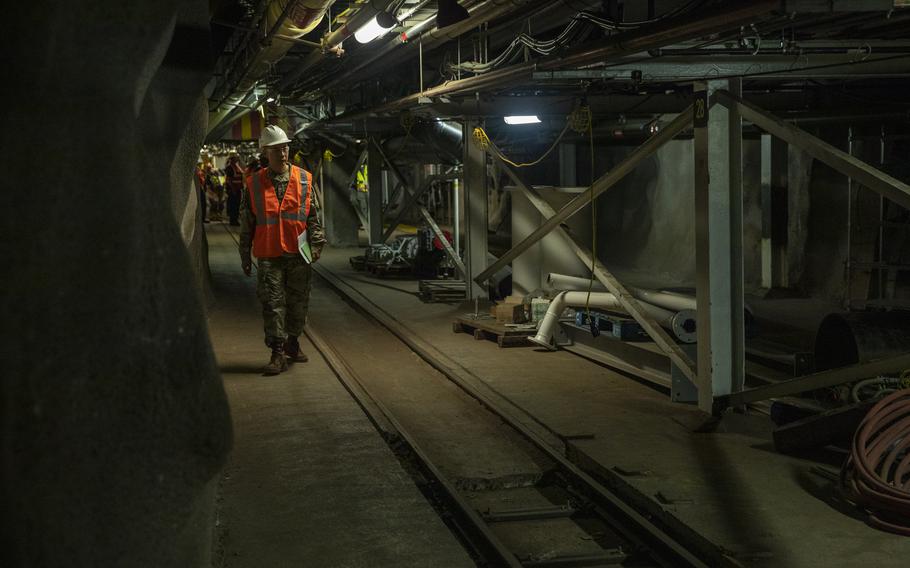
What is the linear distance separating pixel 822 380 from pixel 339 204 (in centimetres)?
1798

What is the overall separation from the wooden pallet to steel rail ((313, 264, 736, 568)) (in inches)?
28.0

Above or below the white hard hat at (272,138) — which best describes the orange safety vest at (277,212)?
below

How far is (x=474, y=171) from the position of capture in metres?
12.9

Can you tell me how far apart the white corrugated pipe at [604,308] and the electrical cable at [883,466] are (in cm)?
237

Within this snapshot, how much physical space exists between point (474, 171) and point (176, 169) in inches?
361

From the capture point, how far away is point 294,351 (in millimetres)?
9961

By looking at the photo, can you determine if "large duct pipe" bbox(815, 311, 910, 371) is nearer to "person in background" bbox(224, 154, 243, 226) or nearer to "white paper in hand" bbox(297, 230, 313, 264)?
"white paper in hand" bbox(297, 230, 313, 264)

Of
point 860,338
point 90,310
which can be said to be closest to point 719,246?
point 860,338

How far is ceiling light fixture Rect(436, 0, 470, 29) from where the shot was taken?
7.77 metres

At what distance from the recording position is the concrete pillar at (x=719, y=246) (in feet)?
23.4

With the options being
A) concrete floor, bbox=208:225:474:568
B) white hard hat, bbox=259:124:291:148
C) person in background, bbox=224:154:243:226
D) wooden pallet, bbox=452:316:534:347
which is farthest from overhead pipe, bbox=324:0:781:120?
person in background, bbox=224:154:243:226

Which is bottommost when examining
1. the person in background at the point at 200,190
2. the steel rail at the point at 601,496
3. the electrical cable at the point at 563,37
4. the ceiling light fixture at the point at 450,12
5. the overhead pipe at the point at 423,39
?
the steel rail at the point at 601,496

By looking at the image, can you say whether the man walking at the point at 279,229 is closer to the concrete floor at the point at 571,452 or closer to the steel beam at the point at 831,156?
the concrete floor at the point at 571,452

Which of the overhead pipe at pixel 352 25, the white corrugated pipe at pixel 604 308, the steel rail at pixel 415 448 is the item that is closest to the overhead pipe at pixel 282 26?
the overhead pipe at pixel 352 25
